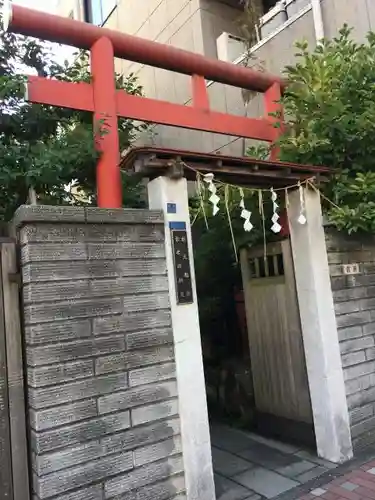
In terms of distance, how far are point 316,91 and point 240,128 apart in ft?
3.71

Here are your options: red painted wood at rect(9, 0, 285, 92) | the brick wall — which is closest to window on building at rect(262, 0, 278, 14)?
red painted wood at rect(9, 0, 285, 92)

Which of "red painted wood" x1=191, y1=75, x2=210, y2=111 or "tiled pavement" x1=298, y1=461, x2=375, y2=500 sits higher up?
"red painted wood" x1=191, y1=75, x2=210, y2=111

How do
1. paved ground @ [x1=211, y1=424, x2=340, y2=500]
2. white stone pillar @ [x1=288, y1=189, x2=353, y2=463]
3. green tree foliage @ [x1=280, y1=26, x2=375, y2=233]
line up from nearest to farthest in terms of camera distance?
paved ground @ [x1=211, y1=424, x2=340, y2=500]
white stone pillar @ [x1=288, y1=189, x2=353, y2=463]
green tree foliage @ [x1=280, y1=26, x2=375, y2=233]

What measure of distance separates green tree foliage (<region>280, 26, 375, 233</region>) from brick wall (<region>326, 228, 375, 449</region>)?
0.40 metres

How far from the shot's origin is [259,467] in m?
Answer: 4.96

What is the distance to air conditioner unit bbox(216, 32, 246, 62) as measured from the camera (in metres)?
8.84

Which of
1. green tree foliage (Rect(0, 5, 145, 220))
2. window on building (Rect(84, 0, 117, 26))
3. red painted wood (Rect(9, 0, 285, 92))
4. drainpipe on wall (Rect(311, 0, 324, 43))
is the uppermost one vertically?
window on building (Rect(84, 0, 117, 26))

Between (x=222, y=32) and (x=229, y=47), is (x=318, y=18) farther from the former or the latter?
(x=222, y=32)

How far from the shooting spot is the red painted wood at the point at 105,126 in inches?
189

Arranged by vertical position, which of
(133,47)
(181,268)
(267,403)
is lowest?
(267,403)

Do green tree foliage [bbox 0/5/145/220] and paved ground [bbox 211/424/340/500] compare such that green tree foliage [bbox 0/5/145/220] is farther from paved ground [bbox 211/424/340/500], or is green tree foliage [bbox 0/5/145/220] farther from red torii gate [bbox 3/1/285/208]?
paved ground [bbox 211/424/340/500]

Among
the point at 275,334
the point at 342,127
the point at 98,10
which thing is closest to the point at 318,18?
the point at 342,127

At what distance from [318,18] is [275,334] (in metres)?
5.46

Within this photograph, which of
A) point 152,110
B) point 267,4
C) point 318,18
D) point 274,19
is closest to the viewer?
point 152,110
